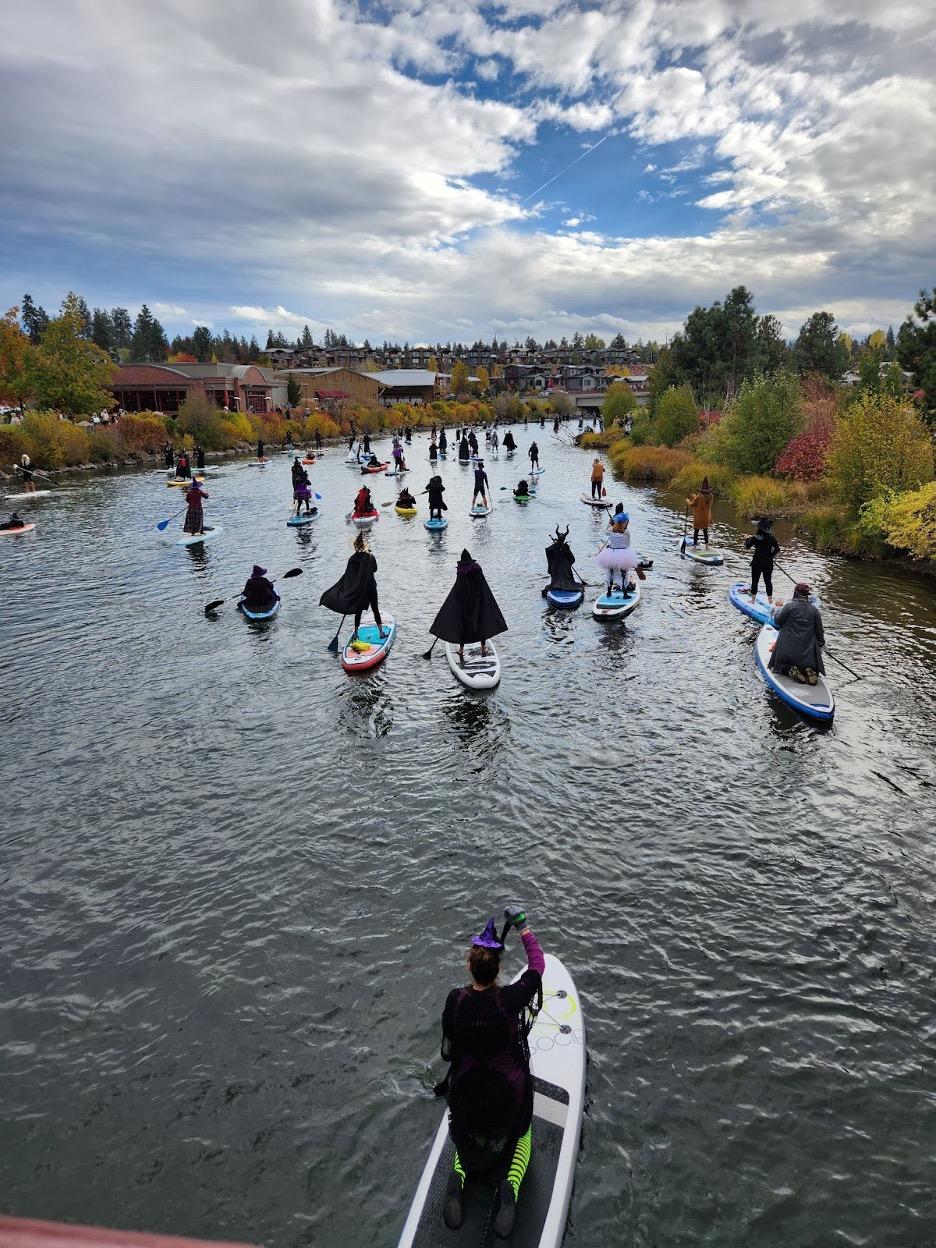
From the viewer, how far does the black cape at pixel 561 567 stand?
2084 centimetres

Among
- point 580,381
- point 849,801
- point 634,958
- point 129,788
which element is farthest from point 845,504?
point 580,381

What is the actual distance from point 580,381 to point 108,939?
17945cm

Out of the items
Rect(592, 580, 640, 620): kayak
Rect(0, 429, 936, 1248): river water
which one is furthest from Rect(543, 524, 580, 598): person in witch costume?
Rect(0, 429, 936, 1248): river water

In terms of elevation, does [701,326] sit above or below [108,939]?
above

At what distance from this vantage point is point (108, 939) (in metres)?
8.80

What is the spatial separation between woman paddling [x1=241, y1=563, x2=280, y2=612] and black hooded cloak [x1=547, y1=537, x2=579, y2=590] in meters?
8.08

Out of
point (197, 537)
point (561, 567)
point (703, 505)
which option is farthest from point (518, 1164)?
point (197, 537)

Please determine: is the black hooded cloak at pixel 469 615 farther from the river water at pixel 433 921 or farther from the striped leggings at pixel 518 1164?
the striped leggings at pixel 518 1164

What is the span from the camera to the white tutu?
20.0 meters

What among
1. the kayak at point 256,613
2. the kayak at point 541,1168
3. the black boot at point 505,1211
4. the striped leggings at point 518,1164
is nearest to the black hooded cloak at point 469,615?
the kayak at point 256,613

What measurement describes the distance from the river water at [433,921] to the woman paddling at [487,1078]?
112 centimetres

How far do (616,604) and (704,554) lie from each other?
7977mm

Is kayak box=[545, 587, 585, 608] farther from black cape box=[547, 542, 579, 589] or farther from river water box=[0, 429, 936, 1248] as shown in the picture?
river water box=[0, 429, 936, 1248]

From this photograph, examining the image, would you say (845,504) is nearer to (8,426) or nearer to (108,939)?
(108,939)
